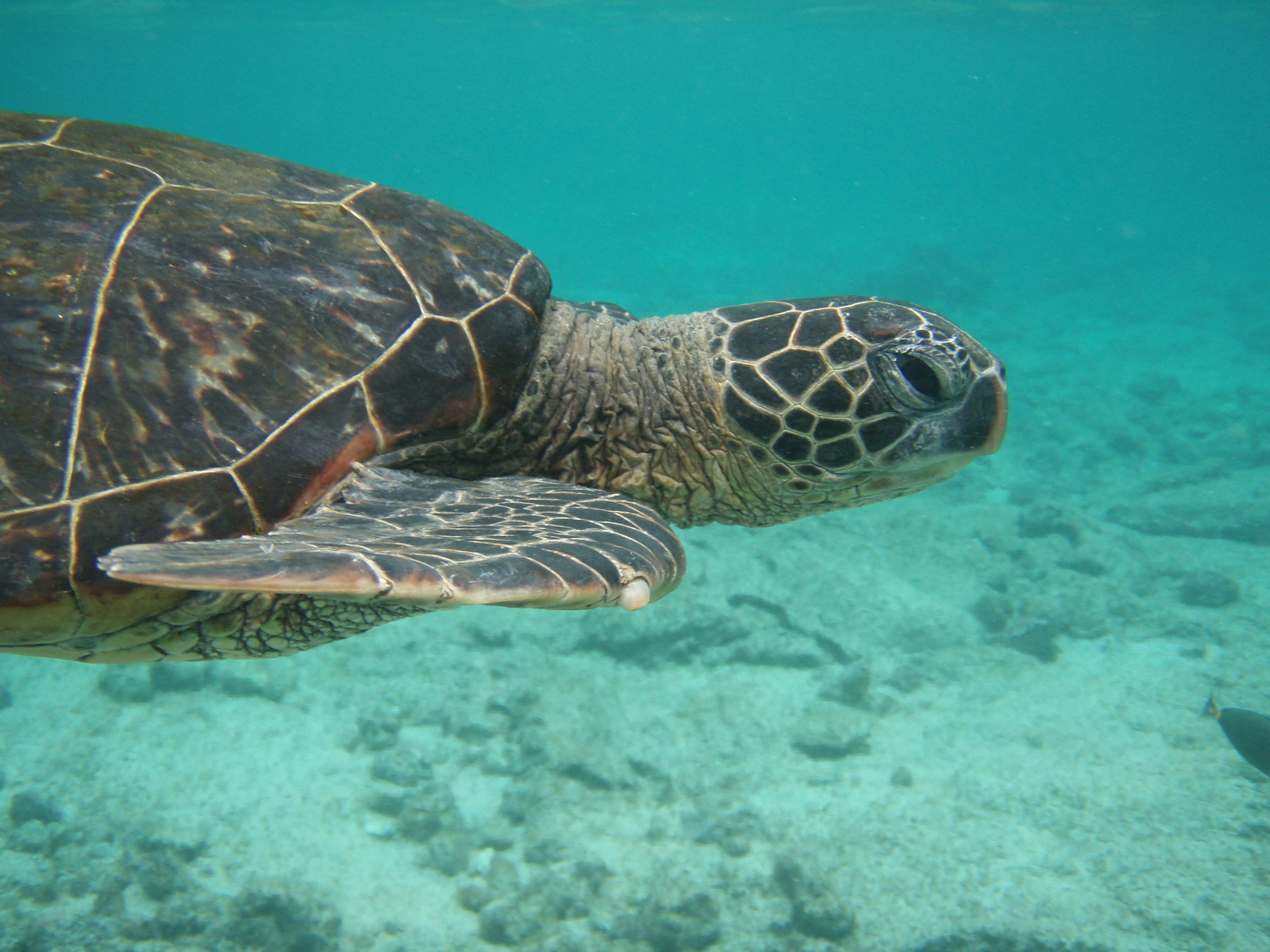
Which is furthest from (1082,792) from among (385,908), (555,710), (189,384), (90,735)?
(90,735)

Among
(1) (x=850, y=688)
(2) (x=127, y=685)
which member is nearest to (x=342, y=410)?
(1) (x=850, y=688)

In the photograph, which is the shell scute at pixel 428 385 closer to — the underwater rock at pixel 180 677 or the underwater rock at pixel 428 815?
the underwater rock at pixel 428 815

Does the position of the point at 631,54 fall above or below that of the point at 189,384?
above

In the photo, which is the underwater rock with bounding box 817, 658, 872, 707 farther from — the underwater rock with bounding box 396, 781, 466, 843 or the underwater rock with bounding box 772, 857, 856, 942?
the underwater rock with bounding box 396, 781, 466, 843

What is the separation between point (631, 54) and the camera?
51094mm

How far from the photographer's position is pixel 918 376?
7.10ft

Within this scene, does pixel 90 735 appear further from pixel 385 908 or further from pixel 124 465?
pixel 124 465

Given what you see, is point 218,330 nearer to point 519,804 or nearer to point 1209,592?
point 519,804

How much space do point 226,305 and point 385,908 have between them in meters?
3.66

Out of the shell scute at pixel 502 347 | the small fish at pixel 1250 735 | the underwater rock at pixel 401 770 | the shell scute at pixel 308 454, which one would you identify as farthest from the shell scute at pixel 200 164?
the small fish at pixel 1250 735

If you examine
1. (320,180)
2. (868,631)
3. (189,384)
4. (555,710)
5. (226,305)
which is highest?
(320,180)

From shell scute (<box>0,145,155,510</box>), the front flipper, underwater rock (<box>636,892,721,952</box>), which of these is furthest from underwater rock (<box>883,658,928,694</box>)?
shell scute (<box>0,145,155,510</box>)

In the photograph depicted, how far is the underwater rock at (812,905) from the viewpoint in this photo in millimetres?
3713

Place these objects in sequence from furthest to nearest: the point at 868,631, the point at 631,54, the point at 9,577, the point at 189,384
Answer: the point at 631,54 → the point at 868,631 → the point at 189,384 → the point at 9,577
